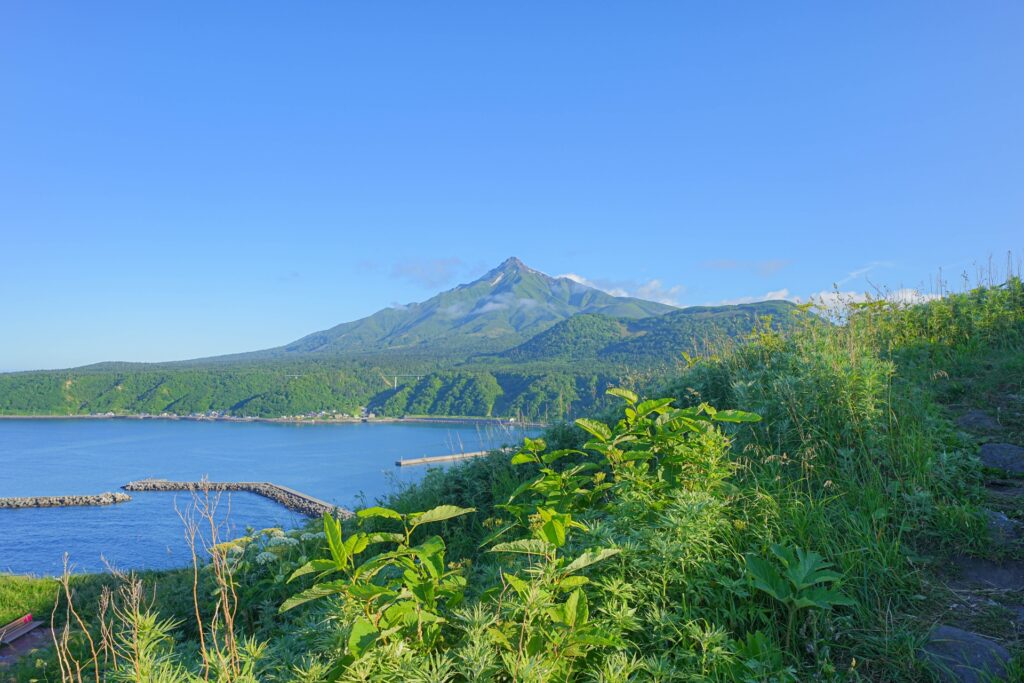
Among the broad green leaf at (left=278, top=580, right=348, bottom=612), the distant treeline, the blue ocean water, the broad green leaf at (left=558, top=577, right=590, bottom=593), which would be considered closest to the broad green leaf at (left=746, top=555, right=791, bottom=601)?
the broad green leaf at (left=558, top=577, right=590, bottom=593)

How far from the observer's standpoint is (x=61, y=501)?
54.2m

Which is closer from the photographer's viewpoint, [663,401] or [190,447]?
[663,401]

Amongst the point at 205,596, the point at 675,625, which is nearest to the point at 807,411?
the point at 675,625

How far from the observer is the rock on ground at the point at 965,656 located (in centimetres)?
220

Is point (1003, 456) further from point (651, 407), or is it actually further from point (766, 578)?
point (766, 578)

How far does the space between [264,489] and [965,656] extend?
5718 cm

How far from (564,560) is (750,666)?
83 cm

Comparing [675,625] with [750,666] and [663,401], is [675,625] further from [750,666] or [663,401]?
[663,401]

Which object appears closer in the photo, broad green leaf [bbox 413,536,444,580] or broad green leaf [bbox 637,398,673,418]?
broad green leaf [bbox 413,536,444,580]

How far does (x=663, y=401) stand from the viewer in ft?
11.5

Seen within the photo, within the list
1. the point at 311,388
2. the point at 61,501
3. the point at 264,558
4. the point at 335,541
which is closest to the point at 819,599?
the point at 335,541

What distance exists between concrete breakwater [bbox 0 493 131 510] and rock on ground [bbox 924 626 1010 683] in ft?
217

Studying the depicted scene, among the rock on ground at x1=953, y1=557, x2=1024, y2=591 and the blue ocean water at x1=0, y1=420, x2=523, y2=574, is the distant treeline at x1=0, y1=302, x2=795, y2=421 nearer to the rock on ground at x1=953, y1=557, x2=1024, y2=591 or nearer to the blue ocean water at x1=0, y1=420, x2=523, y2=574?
the blue ocean water at x1=0, y1=420, x2=523, y2=574

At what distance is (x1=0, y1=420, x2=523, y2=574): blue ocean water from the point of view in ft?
126
